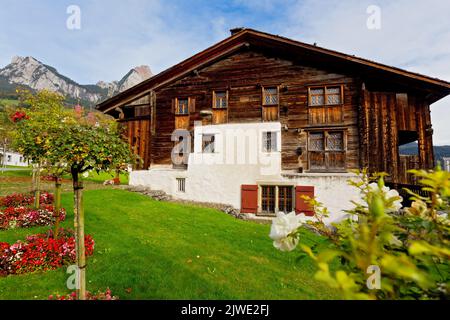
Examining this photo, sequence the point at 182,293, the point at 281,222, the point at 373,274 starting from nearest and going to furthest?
1. the point at 373,274
2. the point at 281,222
3. the point at 182,293

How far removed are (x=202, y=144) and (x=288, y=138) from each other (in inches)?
235

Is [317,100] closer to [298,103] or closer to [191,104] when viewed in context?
[298,103]

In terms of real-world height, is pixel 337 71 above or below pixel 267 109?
above

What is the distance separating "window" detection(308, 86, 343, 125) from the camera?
14.9 metres

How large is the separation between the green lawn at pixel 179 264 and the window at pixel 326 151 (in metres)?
5.26

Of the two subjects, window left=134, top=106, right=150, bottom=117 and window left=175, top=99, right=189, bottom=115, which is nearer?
window left=175, top=99, right=189, bottom=115

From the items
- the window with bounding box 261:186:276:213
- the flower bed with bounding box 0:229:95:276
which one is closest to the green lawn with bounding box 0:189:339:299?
the flower bed with bounding box 0:229:95:276

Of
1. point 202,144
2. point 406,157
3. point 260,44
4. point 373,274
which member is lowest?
point 373,274

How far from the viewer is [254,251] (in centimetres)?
832

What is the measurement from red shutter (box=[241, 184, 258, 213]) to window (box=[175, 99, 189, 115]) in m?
7.47

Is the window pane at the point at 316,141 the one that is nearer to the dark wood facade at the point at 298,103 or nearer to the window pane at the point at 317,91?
the dark wood facade at the point at 298,103

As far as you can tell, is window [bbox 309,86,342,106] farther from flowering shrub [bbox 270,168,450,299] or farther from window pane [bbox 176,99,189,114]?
flowering shrub [bbox 270,168,450,299]
